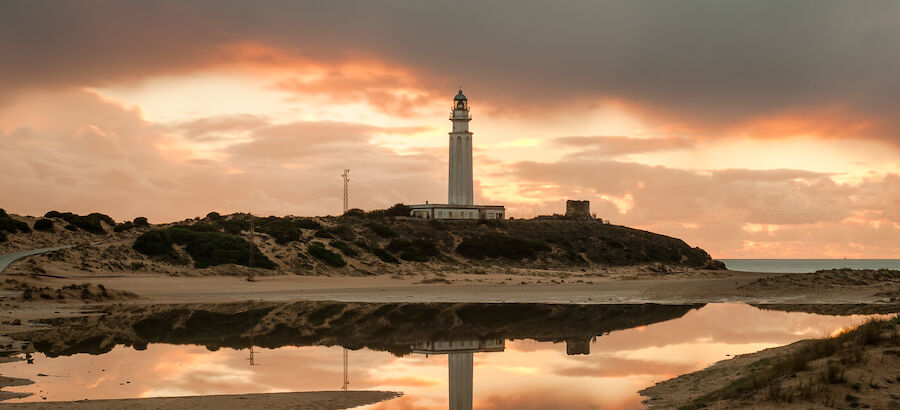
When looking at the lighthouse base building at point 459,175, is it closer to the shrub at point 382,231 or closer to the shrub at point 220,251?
the shrub at point 382,231


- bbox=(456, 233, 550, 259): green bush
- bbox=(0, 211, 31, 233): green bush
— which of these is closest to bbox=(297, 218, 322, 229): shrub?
bbox=(456, 233, 550, 259): green bush

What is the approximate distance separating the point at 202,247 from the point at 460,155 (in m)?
36.6

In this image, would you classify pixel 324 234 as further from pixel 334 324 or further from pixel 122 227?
pixel 334 324

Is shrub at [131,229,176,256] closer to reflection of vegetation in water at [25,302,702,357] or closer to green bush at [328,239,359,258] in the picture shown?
green bush at [328,239,359,258]

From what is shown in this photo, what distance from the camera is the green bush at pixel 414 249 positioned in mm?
67875

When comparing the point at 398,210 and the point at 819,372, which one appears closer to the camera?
the point at 819,372

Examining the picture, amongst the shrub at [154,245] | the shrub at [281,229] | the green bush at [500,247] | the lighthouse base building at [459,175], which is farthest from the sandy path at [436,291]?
the lighthouse base building at [459,175]

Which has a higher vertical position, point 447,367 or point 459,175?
point 459,175

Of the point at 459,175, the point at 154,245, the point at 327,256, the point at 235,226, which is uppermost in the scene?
the point at 459,175

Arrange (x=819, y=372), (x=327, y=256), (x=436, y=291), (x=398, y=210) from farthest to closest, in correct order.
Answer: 1. (x=398, y=210)
2. (x=327, y=256)
3. (x=436, y=291)
4. (x=819, y=372)

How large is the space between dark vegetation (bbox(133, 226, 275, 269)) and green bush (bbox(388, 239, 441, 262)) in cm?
1379

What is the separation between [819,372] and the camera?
1218cm

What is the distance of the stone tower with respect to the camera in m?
86.8

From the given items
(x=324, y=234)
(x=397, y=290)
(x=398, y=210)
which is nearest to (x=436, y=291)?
(x=397, y=290)
